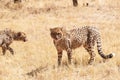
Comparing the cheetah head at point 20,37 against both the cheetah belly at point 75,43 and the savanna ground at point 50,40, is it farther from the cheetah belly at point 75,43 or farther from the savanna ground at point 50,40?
the cheetah belly at point 75,43

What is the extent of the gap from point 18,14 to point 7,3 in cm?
350

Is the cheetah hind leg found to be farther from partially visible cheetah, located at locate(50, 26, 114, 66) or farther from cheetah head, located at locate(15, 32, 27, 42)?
cheetah head, located at locate(15, 32, 27, 42)

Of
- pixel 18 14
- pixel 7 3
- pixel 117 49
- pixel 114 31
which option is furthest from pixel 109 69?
pixel 7 3

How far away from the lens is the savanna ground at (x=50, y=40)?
998 centimetres

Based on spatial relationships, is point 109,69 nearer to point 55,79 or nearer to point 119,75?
point 119,75

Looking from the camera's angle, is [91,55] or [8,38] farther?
[8,38]

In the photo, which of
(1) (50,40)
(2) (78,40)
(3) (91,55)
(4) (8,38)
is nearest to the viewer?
(2) (78,40)

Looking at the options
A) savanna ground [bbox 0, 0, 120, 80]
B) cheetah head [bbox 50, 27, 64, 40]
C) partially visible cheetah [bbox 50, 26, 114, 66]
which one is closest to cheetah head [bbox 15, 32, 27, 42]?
savanna ground [bbox 0, 0, 120, 80]

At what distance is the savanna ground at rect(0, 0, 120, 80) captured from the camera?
9977 millimetres

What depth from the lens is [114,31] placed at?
15.9 m

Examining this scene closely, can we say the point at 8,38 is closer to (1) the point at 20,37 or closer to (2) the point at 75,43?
(1) the point at 20,37

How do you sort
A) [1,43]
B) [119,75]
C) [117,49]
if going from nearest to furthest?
A: [119,75], [117,49], [1,43]

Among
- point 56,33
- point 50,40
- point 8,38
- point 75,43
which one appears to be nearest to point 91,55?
point 75,43

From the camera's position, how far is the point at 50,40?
14.8 meters
